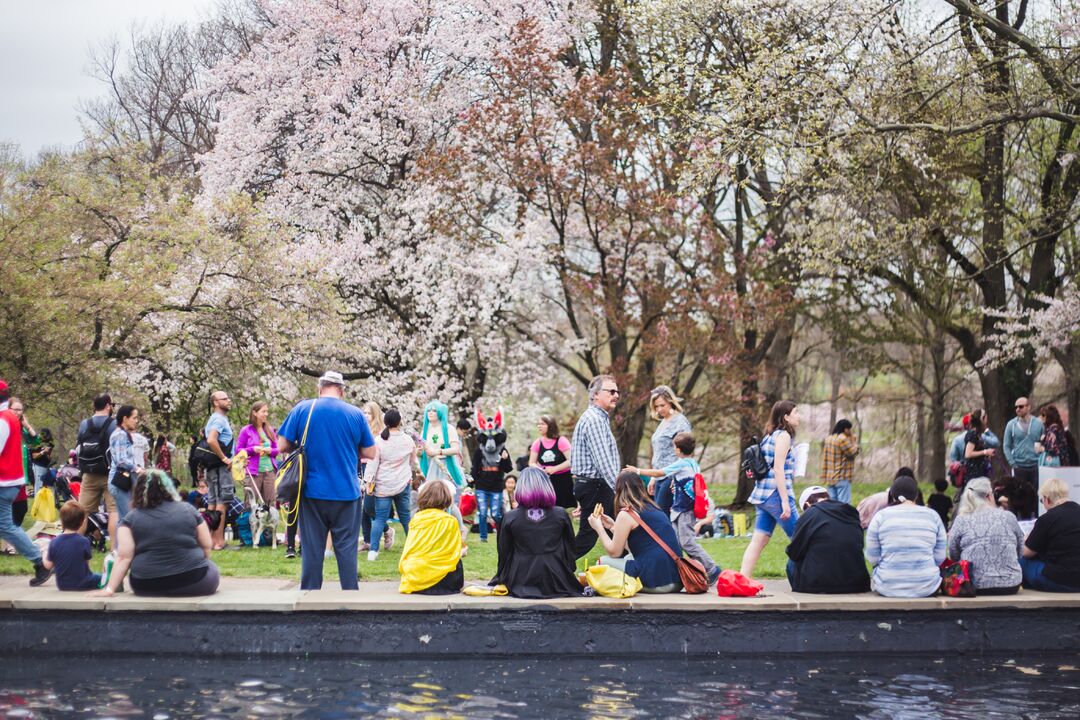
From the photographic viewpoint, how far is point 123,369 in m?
19.0

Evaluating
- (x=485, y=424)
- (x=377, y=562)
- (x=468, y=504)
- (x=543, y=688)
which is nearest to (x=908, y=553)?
(x=543, y=688)

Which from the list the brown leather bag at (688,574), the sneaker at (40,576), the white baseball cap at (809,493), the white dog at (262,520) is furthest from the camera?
the white dog at (262,520)

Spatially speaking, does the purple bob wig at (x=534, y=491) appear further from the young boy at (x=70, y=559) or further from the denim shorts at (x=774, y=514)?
the young boy at (x=70, y=559)

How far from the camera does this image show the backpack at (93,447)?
12.6 m

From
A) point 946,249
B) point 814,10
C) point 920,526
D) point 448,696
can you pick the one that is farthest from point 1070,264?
point 448,696

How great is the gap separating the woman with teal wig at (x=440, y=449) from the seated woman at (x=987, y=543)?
6209mm

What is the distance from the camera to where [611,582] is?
910cm

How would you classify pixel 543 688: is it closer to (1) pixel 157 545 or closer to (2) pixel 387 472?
(1) pixel 157 545

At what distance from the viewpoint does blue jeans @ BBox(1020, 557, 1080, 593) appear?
30.9 feet

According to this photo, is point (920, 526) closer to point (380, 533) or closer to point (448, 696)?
point (448, 696)

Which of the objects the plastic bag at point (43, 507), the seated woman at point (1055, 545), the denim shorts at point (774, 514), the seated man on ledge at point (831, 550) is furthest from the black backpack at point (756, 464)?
the plastic bag at point (43, 507)

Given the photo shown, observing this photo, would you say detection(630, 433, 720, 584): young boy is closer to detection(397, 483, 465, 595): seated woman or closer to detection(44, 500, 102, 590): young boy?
detection(397, 483, 465, 595): seated woman

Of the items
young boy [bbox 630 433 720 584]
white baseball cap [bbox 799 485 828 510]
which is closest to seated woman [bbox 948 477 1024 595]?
white baseball cap [bbox 799 485 828 510]

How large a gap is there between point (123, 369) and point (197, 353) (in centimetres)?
121
